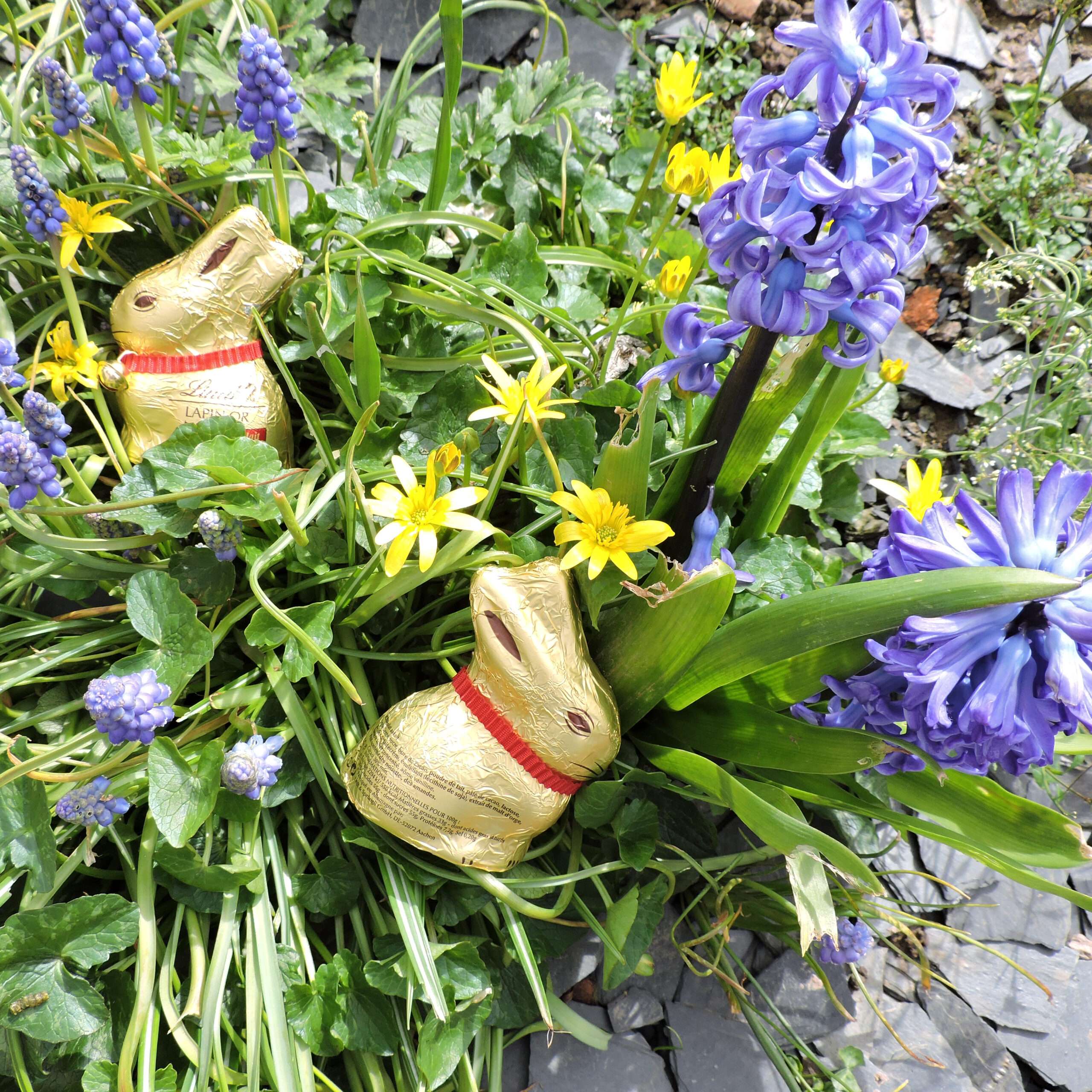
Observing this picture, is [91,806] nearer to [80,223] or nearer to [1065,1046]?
[80,223]

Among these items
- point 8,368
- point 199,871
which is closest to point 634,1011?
point 199,871

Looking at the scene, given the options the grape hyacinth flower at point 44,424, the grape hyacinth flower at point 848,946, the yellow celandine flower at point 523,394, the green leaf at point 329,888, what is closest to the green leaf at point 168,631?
the grape hyacinth flower at point 44,424

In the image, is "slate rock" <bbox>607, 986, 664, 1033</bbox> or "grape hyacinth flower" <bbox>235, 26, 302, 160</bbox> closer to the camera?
"grape hyacinth flower" <bbox>235, 26, 302, 160</bbox>

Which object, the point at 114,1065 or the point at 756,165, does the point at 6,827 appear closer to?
the point at 114,1065

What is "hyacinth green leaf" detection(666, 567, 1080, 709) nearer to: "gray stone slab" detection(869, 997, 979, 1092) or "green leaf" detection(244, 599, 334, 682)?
"green leaf" detection(244, 599, 334, 682)

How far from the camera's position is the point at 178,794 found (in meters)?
0.88

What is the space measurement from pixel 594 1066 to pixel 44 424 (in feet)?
3.58

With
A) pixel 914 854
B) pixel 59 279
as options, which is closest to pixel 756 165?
pixel 59 279

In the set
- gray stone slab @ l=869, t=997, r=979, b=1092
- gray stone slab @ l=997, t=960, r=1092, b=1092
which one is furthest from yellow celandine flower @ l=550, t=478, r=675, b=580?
gray stone slab @ l=997, t=960, r=1092, b=1092

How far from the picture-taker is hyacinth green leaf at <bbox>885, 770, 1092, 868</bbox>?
0.79 metres

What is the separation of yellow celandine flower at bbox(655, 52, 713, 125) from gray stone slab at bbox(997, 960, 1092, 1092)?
148 centimetres

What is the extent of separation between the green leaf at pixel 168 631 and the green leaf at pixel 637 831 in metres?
0.54

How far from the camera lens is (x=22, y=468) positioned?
0.82m

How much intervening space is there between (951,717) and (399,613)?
2.34 ft
